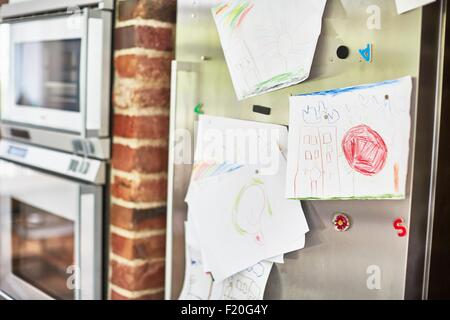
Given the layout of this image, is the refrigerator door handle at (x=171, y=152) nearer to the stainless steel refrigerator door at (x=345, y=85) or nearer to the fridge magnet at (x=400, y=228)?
the stainless steel refrigerator door at (x=345, y=85)

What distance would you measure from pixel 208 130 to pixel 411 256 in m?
0.57

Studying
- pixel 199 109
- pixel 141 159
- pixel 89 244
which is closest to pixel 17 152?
pixel 89 244

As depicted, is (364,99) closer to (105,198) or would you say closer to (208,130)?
(208,130)

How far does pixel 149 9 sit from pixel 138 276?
2.45 feet

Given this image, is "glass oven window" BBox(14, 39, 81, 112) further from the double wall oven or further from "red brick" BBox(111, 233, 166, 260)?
"red brick" BBox(111, 233, 166, 260)

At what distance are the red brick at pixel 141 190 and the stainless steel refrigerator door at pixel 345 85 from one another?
1.11 ft

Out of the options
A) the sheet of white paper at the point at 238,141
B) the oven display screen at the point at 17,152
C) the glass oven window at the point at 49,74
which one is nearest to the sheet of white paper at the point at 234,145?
the sheet of white paper at the point at 238,141

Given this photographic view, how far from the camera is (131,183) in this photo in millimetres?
1654

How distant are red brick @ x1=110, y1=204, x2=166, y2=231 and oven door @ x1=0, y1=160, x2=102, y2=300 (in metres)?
0.06

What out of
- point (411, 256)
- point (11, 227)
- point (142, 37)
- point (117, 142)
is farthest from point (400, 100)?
point (11, 227)

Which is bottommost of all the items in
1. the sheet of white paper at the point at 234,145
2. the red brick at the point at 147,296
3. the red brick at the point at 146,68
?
the red brick at the point at 147,296

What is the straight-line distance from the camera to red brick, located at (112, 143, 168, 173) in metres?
1.64

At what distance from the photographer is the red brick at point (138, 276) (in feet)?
5.50

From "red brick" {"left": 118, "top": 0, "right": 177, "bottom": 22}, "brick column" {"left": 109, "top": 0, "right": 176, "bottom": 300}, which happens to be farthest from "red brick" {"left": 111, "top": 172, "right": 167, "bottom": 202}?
"red brick" {"left": 118, "top": 0, "right": 177, "bottom": 22}
